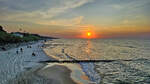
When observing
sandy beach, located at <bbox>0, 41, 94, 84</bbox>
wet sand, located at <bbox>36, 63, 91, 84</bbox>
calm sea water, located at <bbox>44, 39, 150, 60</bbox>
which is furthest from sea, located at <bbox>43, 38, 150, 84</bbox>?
sandy beach, located at <bbox>0, 41, 94, 84</bbox>

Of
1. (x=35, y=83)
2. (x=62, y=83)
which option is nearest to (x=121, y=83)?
(x=62, y=83)

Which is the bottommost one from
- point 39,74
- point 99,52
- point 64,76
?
point 99,52

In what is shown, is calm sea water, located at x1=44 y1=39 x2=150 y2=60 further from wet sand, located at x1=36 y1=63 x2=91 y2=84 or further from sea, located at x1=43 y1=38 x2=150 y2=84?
wet sand, located at x1=36 y1=63 x2=91 y2=84

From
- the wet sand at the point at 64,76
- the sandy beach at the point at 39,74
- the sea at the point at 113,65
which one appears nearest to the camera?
the sandy beach at the point at 39,74

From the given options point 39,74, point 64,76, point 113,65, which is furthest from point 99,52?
point 39,74

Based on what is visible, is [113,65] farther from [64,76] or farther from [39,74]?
[39,74]

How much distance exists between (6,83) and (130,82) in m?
11.9

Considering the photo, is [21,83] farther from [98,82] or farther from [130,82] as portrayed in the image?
[130,82]

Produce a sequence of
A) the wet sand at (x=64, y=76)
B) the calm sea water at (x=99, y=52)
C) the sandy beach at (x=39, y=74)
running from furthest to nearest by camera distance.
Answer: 1. the calm sea water at (x=99, y=52)
2. the wet sand at (x=64, y=76)
3. the sandy beach at (x=39, y=74)

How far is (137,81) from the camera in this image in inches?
423

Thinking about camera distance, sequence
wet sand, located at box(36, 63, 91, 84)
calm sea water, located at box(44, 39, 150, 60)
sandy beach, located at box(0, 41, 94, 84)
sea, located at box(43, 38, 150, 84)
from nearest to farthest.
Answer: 1. sandy beach, located at box(0, 41, 94, 84)
2. wet sand, located at box(36, 63, 91, 84)
3. sea, located at box(43, 38, 150, 84)
4. calm sea water, located at box(44, 39, 150, 60)

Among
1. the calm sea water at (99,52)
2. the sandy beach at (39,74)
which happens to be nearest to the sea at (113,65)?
the calm sea water at (99,52)

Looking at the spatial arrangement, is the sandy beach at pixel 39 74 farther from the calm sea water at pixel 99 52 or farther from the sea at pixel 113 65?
the calm sea water at pixel 99 52

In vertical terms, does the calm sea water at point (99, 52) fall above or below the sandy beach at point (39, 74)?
below
